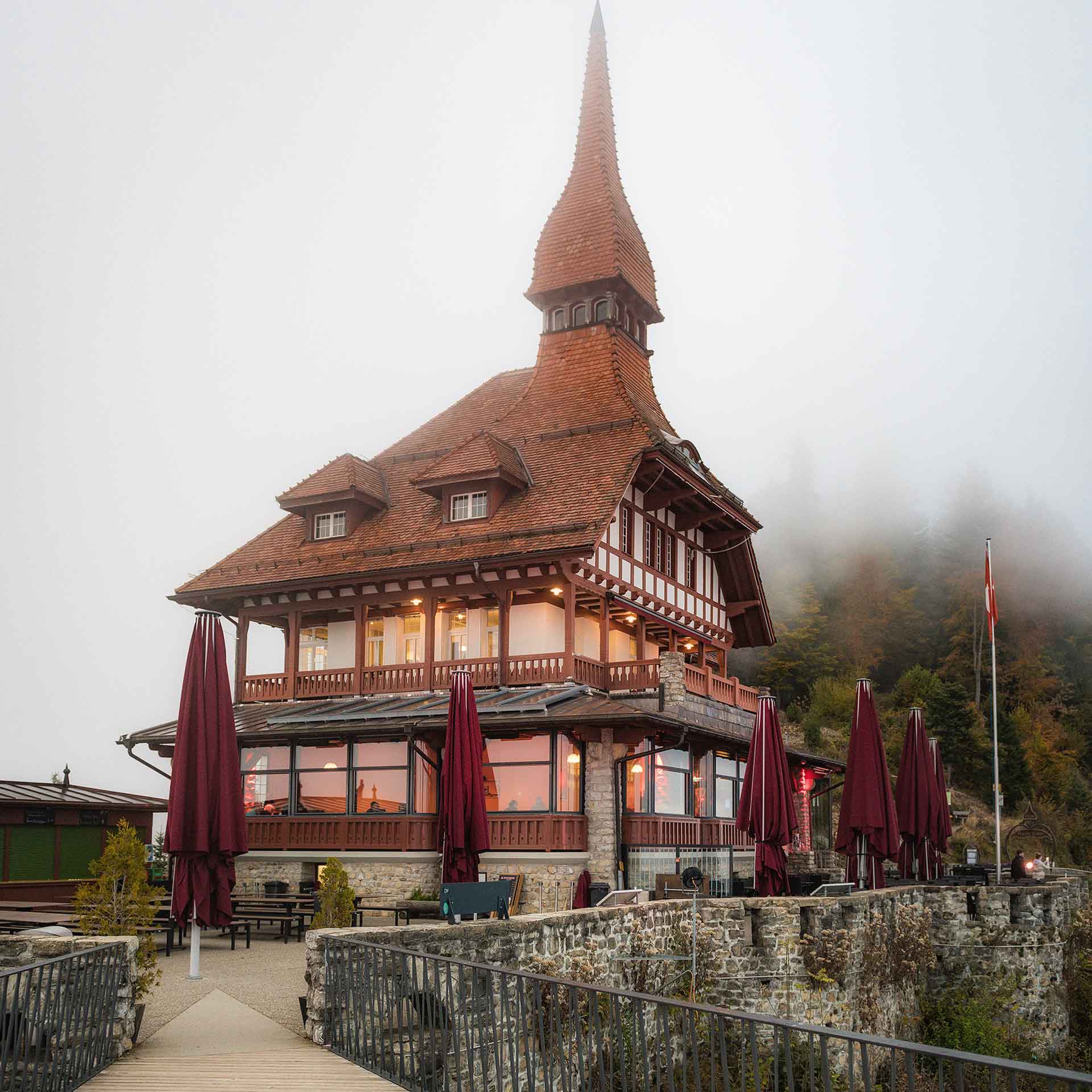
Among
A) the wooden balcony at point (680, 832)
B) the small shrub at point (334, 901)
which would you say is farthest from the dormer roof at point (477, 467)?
the small shrub at point (334, 901)

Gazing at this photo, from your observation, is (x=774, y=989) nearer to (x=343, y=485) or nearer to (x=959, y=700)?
(x=343, y=485)

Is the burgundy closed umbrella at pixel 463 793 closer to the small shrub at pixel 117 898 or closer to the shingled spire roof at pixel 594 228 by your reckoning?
the small shrub at pixel 117 898

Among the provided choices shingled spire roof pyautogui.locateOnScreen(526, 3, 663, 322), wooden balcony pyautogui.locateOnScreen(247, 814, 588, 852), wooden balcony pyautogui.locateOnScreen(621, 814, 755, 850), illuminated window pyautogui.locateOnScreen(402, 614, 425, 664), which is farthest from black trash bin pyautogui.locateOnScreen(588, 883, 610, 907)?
shingled spire roof pyautogui.locateOnScreen(526, 3, 663, 322)

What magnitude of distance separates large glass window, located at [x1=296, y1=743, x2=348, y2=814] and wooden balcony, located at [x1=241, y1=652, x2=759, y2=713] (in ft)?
7.47

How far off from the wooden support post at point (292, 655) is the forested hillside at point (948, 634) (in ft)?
88.8

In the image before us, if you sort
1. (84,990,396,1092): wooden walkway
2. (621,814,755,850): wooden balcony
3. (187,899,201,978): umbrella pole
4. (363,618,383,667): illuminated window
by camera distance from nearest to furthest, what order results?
(84,990,396,1092): wooden walkway → (187,899,201,978): umbrella pole → (621,814,755,850): wooden balcony → (363,618,383,667): illuminated window

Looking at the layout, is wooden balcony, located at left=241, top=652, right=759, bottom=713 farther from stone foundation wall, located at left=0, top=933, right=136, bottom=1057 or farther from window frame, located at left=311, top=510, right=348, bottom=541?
stone foundation wall, located at left=0, top=933, right=136, bottom=1057

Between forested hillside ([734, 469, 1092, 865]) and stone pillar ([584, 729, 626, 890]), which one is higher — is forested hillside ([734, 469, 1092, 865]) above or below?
above

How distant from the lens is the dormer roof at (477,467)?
27.8 meters

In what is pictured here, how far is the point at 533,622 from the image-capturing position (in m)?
27.4

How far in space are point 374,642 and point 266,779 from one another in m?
A: 4.32

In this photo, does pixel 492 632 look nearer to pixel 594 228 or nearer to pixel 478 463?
pixel 478 463

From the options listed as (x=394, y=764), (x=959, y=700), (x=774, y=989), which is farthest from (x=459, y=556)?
(x=959, y=700)

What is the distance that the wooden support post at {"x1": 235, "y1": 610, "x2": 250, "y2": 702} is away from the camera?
2964 centimetres
